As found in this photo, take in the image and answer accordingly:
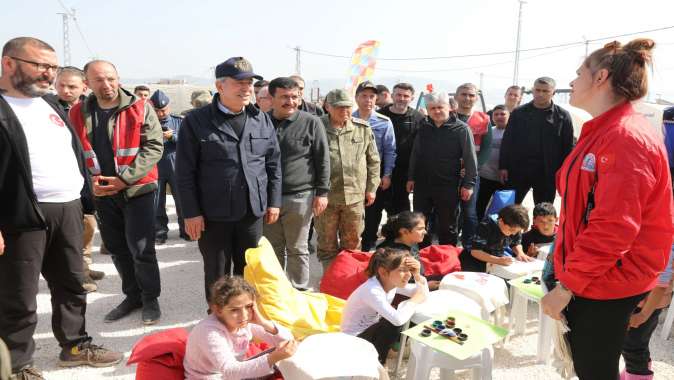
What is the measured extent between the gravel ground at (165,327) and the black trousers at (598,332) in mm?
1160

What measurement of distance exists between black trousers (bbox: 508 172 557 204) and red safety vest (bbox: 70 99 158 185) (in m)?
3.67

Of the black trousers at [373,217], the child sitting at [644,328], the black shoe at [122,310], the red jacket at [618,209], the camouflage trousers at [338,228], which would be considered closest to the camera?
the red jacket at [618,209]

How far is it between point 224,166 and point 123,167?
2.69 feet

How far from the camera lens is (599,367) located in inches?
70.0

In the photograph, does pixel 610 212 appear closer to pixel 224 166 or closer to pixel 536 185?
pixel 224 166

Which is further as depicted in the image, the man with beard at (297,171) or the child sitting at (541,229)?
the child sitting at (541,229)

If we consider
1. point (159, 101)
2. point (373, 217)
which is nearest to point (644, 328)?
point (373, 217)

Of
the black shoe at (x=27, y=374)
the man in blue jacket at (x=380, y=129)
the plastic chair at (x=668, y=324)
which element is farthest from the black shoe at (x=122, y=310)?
the plastic chair at (x=668, y=324)

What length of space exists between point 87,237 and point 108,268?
50 cm

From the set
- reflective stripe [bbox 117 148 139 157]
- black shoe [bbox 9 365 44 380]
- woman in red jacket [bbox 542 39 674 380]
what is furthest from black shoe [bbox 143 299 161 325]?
woman in red jacket [bbox 542 39 674 380]

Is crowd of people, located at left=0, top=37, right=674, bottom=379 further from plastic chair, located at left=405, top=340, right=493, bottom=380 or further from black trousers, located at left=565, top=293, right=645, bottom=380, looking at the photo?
plastic chair, located at left=405, top=340, right=493, bottom=380

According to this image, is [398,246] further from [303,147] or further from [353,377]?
[353,377]

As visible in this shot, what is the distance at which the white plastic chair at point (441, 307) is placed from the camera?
2750mm

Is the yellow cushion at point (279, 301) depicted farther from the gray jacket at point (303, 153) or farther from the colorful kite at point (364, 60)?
the colorful kite at point (364, 60)
